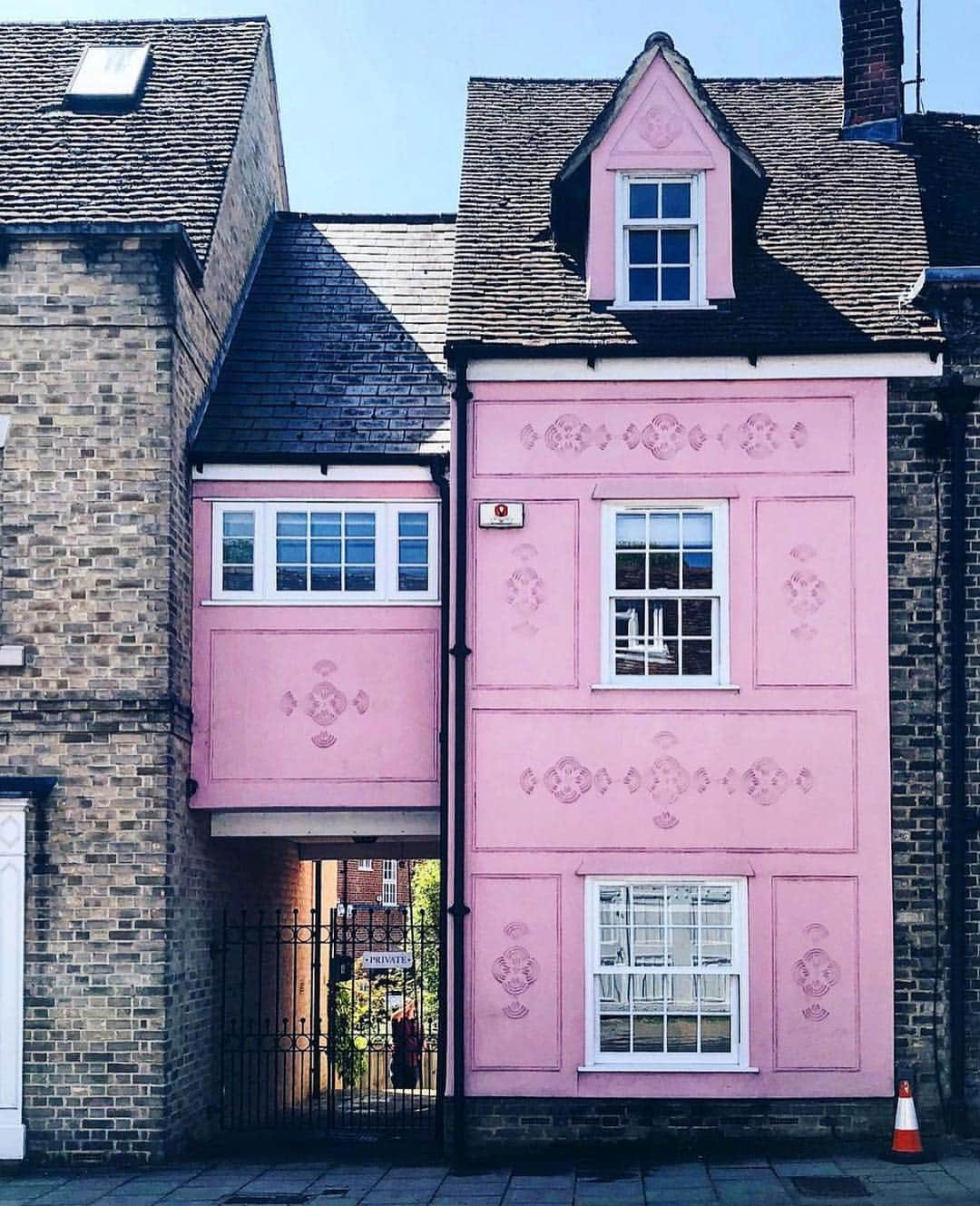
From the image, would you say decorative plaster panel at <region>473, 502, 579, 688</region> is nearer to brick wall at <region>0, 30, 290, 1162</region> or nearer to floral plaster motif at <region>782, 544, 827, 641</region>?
floral plaster motif at <region>782, 544, 827, 641</region>

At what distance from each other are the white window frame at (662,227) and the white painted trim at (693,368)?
909mm

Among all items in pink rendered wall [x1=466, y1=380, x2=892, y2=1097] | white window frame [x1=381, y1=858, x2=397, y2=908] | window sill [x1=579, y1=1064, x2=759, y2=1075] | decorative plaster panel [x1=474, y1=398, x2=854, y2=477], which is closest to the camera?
window sill [x1=579, y1=1064, x2=759, y2=1075]

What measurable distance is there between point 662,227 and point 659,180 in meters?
0.48

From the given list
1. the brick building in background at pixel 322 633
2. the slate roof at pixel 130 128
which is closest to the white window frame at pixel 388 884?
the slate roof at pixel 130 128

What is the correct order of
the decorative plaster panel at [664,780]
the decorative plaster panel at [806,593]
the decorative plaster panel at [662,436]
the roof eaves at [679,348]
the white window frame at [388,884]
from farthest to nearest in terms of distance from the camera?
the white window frame at [388,884]
the decorative plaster panel at [662,436]
the roof eaves at [679,348]
the decorative plaster panel at [806,593]
the decorative plaster panel at [664,780]

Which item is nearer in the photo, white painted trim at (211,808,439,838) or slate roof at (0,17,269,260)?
white painted trim at (211,808,439,838)

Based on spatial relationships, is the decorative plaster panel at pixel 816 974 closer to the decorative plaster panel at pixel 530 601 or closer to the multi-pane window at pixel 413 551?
the decorative plaster panel at pixel 530 601

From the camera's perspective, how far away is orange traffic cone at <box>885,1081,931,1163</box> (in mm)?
13492

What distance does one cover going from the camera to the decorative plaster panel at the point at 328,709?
15719 mm

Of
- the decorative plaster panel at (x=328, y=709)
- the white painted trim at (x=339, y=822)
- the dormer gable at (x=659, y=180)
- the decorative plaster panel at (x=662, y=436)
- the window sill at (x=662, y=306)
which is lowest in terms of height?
the white painted trim at (x=339, y=822)

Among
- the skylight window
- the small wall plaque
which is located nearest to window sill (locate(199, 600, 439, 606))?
the small wall plaque

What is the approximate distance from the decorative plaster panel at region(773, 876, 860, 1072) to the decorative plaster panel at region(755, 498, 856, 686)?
72.4 inches

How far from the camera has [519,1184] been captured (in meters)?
13.5

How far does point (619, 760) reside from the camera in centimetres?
1501
